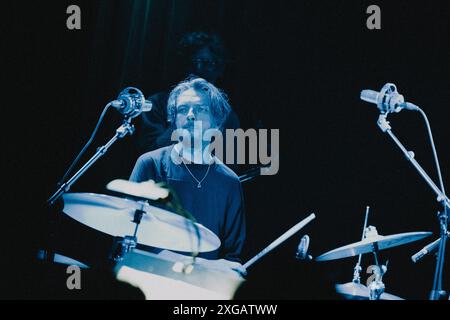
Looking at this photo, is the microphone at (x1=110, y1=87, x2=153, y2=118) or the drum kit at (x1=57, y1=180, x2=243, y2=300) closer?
the drum kit at (x1=57, y1=180, x2=243, y2=300)

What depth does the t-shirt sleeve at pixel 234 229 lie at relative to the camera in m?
2.45

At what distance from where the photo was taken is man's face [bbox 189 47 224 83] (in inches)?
106

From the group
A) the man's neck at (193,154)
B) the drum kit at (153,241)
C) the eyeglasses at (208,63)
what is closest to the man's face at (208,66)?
the eyeglasses at (208,63)

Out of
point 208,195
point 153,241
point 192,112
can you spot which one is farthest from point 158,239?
point 192,112

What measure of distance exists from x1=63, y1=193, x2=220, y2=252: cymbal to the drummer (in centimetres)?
49

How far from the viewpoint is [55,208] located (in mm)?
2010

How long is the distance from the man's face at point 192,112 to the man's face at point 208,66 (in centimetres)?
17

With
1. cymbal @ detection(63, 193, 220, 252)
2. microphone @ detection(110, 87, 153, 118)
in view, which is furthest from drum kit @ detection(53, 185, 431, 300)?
microphone @ detection(110, 87, 153, 118)

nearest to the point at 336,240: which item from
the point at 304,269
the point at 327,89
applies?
the point at 304,269

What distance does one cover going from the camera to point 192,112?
8.25 ft

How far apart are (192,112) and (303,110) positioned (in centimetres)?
62

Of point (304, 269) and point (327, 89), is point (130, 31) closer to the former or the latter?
point (327, 89)

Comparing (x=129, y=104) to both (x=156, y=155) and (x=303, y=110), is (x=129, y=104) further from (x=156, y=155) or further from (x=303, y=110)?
(x=303, y=110)

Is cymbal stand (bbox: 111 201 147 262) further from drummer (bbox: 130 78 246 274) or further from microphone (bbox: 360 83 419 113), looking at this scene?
microphone (bbox: 360 83 419 113)
